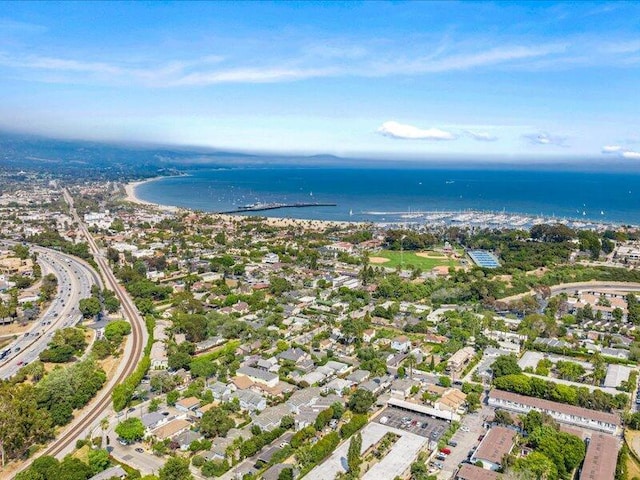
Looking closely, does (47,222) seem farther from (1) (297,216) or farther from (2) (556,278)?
(2) (556,278)

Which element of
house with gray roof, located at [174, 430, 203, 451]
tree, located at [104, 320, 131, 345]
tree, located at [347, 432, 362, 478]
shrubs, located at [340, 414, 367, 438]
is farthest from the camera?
tree, located at [104, 320, 131, 345]

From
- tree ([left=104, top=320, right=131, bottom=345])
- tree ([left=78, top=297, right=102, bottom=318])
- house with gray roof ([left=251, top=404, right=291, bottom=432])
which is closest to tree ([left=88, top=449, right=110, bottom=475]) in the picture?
house with gray roof ([left=251, top=404, right=291, bottom=432])

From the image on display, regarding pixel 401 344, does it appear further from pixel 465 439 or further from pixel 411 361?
pixel 465 439

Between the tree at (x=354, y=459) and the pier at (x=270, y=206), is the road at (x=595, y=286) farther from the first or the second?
the pier at (x=270, y=206)

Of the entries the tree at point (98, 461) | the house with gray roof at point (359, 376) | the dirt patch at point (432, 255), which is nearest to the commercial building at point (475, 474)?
the house with gray roof at point (359, 376)

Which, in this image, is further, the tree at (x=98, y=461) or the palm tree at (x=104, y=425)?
the palm tree at (x=104, y=425)

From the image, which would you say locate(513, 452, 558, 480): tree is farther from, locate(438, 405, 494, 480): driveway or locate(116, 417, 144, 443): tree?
locate(116, 417, 144, 443): tree

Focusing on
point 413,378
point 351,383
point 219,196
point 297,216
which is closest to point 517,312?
point 413,378
